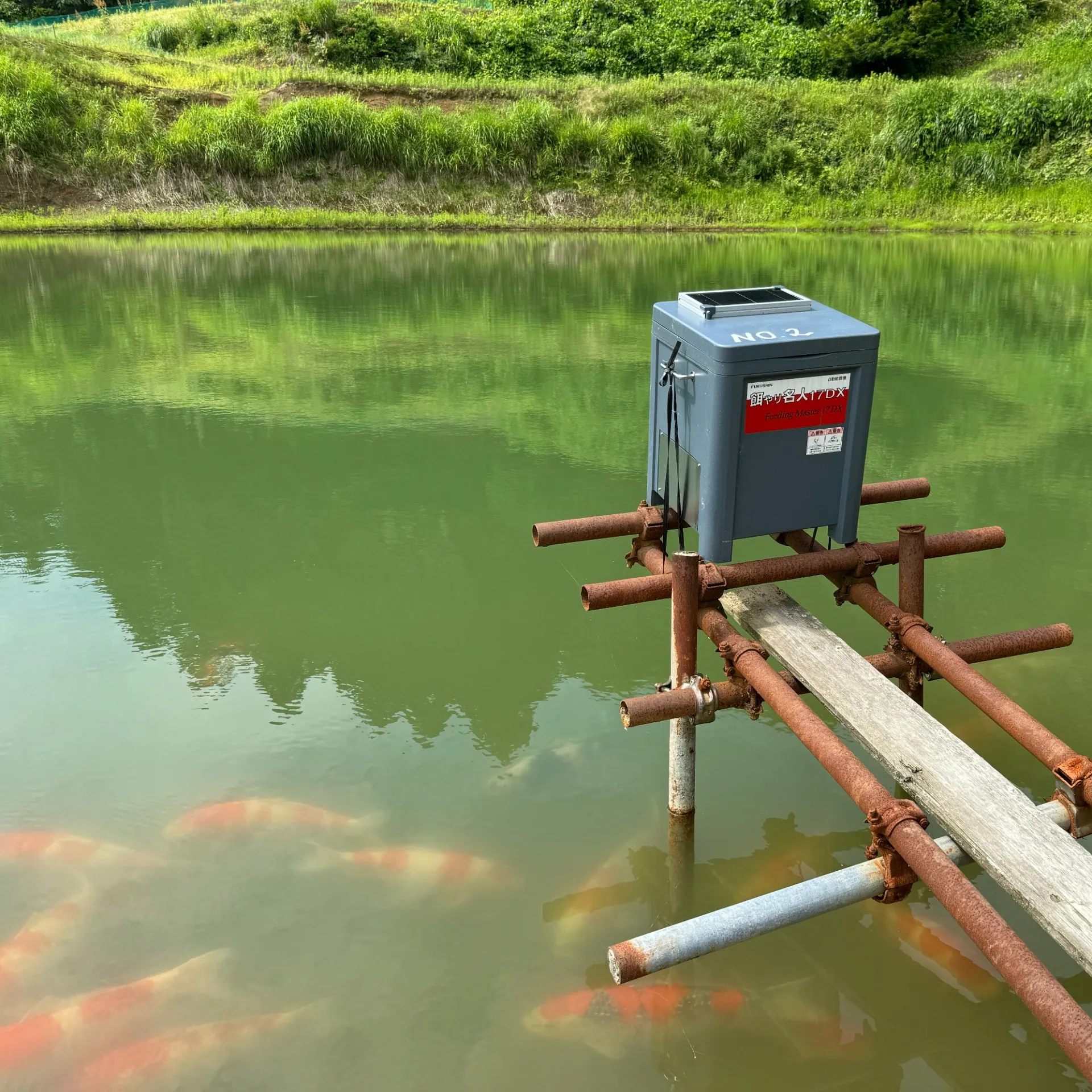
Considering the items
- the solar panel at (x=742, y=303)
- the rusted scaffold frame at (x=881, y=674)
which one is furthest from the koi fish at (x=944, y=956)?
the solar panel at (x=742, y=303)

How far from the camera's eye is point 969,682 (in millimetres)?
3166

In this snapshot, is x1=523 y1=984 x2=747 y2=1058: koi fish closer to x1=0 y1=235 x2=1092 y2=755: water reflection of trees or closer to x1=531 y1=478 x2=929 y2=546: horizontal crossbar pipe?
x1=0 y1=235 x2=1092 y2=755: water reflection of trees

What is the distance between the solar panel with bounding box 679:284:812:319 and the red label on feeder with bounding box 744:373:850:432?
35 cm

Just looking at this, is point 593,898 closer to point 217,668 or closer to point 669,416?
point 669,416

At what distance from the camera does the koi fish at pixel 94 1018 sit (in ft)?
9.80

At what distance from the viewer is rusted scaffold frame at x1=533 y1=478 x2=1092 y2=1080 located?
224 centimetres

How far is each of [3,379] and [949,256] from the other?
16.1 m

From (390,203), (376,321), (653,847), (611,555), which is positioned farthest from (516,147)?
(653,847)

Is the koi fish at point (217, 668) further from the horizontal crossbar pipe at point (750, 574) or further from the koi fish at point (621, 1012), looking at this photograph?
the koi fish at point (621, 1012)

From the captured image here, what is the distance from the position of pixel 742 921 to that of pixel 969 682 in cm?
121

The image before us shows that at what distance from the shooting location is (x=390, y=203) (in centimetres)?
2461

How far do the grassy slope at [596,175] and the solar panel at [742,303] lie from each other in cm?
2070

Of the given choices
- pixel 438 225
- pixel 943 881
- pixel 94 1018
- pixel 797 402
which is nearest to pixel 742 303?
pixel 797 402

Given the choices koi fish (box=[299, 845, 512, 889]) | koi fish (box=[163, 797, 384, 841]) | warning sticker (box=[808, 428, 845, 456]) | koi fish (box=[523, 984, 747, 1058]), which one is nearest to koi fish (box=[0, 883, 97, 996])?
koi fish (box=[163, 797, 384, 841])
